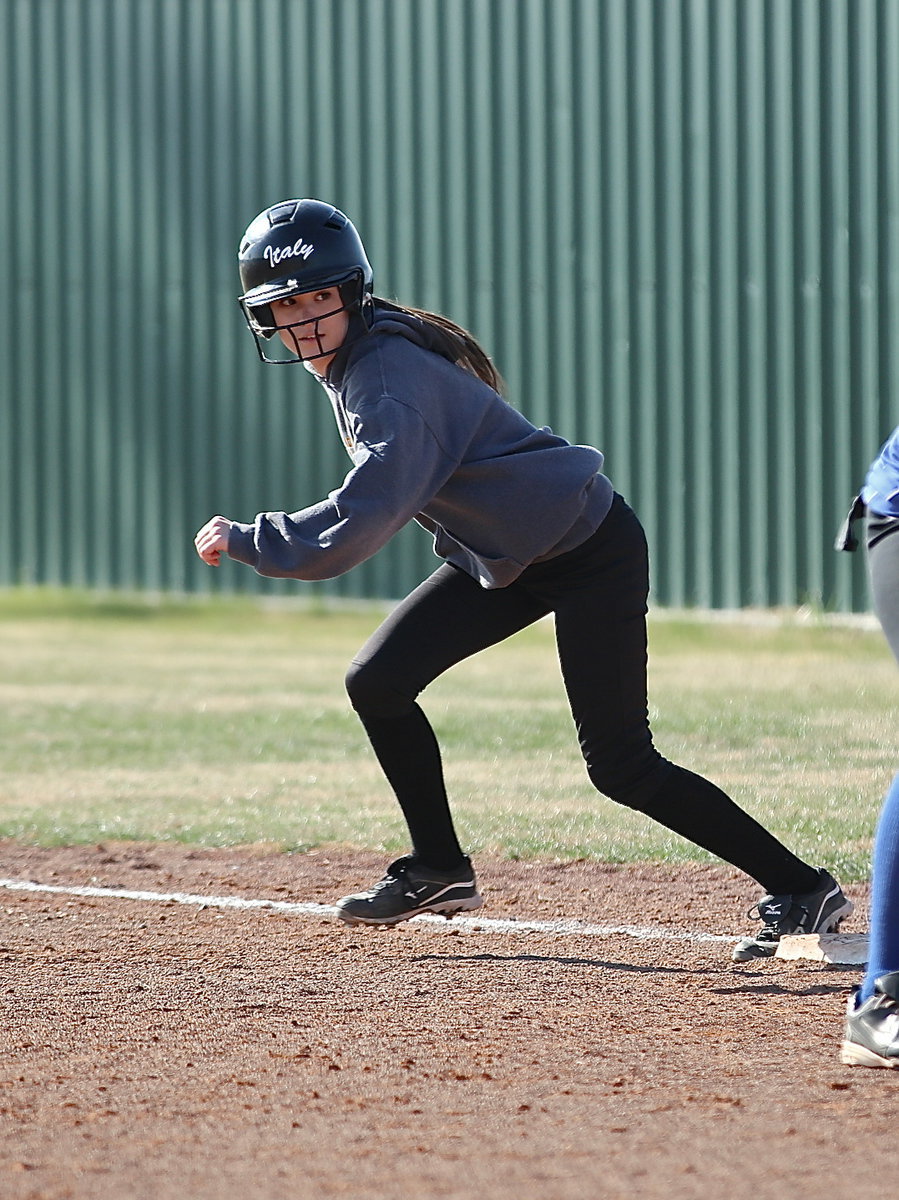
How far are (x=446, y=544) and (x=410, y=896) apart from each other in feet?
3.20

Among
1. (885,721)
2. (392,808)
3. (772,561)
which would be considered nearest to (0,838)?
(392,808)

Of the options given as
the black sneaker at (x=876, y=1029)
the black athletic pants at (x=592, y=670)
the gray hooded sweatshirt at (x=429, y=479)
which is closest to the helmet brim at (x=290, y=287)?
the gray hooded sweatshirt at (x=429, y=479)

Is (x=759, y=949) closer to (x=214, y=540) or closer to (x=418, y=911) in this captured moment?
(x=418, y=911)

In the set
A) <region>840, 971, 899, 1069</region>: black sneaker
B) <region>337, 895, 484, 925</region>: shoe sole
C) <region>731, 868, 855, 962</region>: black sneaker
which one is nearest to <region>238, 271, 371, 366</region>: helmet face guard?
<region>337, 895, 484, 925</region>: shoe sole

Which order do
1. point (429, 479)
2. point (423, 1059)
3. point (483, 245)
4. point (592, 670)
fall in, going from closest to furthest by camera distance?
point (423, 1059)
point (429, 479)
point (592, 670)
point (483, 245)

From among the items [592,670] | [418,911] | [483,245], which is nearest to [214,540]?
[592,670]

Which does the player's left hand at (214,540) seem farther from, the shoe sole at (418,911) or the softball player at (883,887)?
the softball player at (883,887)

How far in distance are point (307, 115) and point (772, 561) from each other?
18.9 ft

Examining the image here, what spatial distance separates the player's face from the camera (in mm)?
4824

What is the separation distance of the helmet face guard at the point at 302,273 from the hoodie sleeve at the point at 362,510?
29 centimetres

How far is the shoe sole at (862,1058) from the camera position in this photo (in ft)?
13.1

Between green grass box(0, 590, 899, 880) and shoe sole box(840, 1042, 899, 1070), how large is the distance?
2.31 metres

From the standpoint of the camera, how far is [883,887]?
13.1ft

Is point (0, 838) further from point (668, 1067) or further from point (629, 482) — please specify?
point (629, 482)
